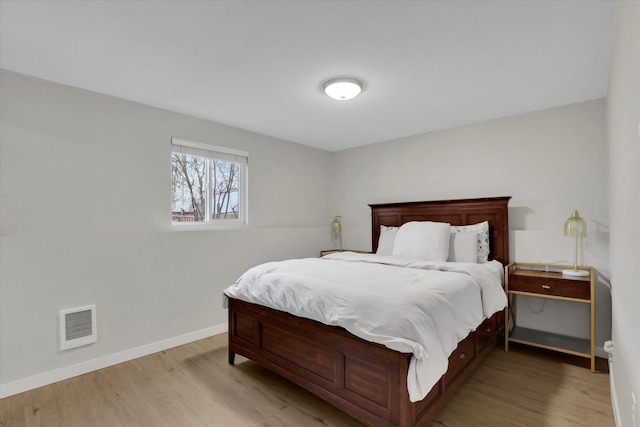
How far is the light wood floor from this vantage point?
1.93m

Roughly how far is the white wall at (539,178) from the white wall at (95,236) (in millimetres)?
2451

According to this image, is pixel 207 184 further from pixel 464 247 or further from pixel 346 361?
pixel 464 247

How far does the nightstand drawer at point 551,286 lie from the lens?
2562mm

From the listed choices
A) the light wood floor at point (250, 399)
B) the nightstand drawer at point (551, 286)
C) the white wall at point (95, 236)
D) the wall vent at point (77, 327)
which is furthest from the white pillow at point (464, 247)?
the wall vent at point (77, 327)

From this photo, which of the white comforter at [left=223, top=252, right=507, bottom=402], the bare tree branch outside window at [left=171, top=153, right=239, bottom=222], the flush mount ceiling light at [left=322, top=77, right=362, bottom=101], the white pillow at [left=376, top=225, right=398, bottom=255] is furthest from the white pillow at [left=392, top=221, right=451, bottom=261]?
the bare tree branch outside window at [left=171, top=153, right=239, bottom=222]

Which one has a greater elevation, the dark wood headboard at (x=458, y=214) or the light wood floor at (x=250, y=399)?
the dark wood headboard at (x=458, y=214)

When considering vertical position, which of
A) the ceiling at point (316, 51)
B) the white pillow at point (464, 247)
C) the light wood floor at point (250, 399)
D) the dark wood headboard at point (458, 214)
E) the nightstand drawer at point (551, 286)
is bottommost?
the light wood floor at point (250, 399)

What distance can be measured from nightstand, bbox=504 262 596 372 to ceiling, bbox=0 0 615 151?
5.17 feet

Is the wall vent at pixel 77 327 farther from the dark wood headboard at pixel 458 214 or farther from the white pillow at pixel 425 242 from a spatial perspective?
the dark wood headboard at pixel 458 214

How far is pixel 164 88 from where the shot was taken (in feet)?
8.52

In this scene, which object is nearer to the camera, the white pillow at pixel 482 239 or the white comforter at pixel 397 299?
the white comforter at pixel 397 299

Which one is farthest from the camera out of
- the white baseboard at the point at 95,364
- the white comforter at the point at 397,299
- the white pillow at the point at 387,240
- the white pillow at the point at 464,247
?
the white pillow at the point at 387,240

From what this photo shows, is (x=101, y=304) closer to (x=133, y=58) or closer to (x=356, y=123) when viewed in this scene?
(x=133, y=58)

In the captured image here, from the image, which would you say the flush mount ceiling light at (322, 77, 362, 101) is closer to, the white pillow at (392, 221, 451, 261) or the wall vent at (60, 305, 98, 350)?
the white pillow at (392, 221, 451, 261)
